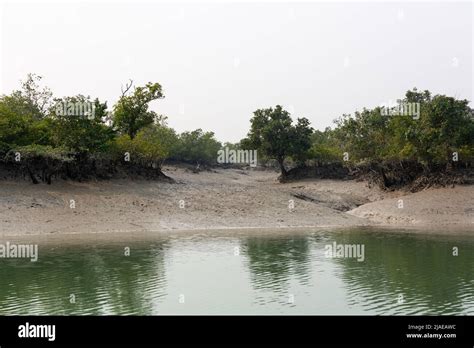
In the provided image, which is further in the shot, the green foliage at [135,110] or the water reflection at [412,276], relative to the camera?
the green foliage at [135,110]

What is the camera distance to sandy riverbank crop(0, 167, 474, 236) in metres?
42.4

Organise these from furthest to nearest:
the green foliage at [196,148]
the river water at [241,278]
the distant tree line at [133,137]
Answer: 1. the green foliage at [196,148]
2. the distant tree line at [133,137]
3. the river water at [241,278]

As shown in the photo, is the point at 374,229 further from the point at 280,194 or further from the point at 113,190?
the point at 113,190

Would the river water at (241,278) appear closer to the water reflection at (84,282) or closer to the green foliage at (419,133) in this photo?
the water reflection at (84,282)

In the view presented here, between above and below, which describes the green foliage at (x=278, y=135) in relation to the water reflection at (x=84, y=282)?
above

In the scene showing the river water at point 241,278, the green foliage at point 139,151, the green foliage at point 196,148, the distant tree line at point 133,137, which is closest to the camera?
the river water at point 241,278

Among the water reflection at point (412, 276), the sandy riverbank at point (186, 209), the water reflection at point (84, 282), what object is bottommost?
the water reflection at point (412, 276)

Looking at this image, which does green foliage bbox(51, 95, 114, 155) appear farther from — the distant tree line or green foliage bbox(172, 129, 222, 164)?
green foliage bbox(172, 129, 222, 164)

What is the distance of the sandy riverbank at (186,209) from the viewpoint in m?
42.4

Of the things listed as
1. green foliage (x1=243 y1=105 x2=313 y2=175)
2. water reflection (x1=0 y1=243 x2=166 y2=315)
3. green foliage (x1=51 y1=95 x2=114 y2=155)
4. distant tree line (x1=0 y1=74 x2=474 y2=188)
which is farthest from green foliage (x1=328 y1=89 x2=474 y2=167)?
water reflection (x1=0 y1=243 x2=166 y2=315)

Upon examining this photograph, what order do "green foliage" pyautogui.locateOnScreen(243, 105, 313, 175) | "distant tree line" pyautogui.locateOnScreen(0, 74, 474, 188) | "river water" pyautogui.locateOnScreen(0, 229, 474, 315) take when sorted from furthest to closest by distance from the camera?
"green foliage" pyautogui.locateOnScreen(243, 105, 313, 175) → "distant tree line" pyautogui.locateOnScreen(0, 74, 474, 188) → "river water" pyautogui.locateOnScreen(0, 229, 474, 315)

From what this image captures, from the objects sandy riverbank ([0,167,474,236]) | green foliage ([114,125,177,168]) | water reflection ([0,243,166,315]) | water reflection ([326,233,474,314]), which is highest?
green foliage ([114,125,177,168])

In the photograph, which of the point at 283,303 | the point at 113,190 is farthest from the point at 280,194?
the point at 283,303

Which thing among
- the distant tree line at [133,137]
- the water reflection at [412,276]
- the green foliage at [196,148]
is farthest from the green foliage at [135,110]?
the green foliage at [196,148]
